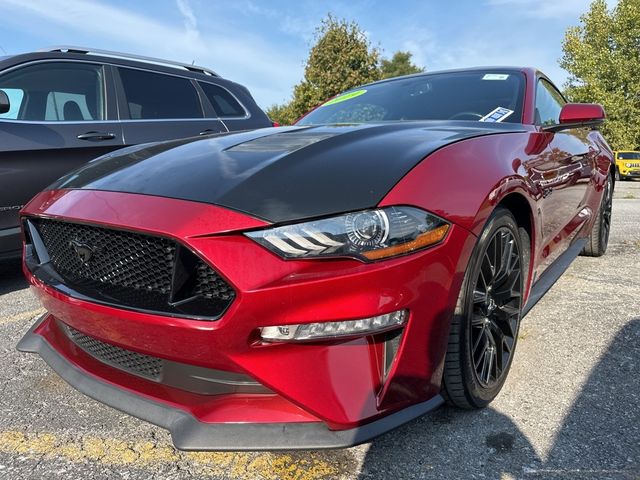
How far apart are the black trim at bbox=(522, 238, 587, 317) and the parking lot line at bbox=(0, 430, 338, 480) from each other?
4.02ft

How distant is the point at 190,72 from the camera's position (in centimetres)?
484

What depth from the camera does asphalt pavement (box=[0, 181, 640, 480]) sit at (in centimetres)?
165

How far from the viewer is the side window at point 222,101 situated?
4.90 meters

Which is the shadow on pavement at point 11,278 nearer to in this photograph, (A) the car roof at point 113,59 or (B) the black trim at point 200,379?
(A) the car roof at point 113,59

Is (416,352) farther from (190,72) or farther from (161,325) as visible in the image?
(190,72)

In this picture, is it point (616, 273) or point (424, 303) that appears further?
point (616, 273)

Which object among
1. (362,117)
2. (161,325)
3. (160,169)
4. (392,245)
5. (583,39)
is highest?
(583,39)

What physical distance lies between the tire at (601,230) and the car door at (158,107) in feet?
11.1

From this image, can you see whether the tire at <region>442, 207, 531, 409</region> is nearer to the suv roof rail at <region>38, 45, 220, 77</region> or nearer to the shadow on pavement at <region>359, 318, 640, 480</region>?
the shadow on pavement at <region>359, 318, 640, 480</region>

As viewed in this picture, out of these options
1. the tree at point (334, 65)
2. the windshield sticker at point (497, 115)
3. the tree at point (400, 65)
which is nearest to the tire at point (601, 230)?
the windshield sticker at point (497, 115)

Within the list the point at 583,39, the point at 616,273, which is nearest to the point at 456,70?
the point at 616,273

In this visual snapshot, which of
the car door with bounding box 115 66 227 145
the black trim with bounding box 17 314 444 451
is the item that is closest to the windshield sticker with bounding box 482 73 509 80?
the black trim with bounding box 17 314 444 451

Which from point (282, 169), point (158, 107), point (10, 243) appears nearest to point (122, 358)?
point (282, 169)

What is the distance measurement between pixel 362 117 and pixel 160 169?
162 cm
